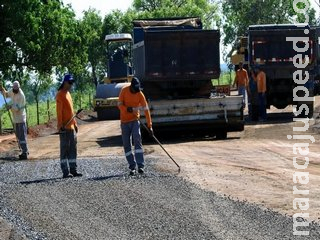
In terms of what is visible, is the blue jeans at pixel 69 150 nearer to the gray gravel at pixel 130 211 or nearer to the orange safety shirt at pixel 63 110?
the orange safety shirt at pixel 63 110

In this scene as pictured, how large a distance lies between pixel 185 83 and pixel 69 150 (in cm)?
820

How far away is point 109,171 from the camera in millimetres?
16203

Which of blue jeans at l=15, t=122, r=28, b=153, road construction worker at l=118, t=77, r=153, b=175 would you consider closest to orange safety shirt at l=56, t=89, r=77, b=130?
road construction worker at l=118, t=77, r=153, b=175

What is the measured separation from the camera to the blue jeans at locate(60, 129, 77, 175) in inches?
622

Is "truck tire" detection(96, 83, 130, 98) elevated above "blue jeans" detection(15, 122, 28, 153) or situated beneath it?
elevated above

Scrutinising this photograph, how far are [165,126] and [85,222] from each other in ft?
39.1

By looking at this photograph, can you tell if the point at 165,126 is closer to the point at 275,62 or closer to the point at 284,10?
the point at 275,62

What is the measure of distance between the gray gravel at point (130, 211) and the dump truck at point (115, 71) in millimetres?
23159

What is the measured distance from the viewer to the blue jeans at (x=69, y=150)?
1579 cm

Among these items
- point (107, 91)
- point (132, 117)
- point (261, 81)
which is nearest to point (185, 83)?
point (261, 81)

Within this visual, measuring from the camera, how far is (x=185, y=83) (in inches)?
926

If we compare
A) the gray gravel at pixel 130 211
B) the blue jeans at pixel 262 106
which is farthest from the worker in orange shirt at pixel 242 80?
the gray gravel at pixel 130 211

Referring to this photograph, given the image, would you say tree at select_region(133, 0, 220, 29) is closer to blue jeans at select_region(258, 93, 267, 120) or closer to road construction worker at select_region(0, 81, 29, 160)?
blue jeans at select_region(258, 93, 267, 120)

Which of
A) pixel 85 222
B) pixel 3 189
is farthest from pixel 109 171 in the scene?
pixel 85 222
